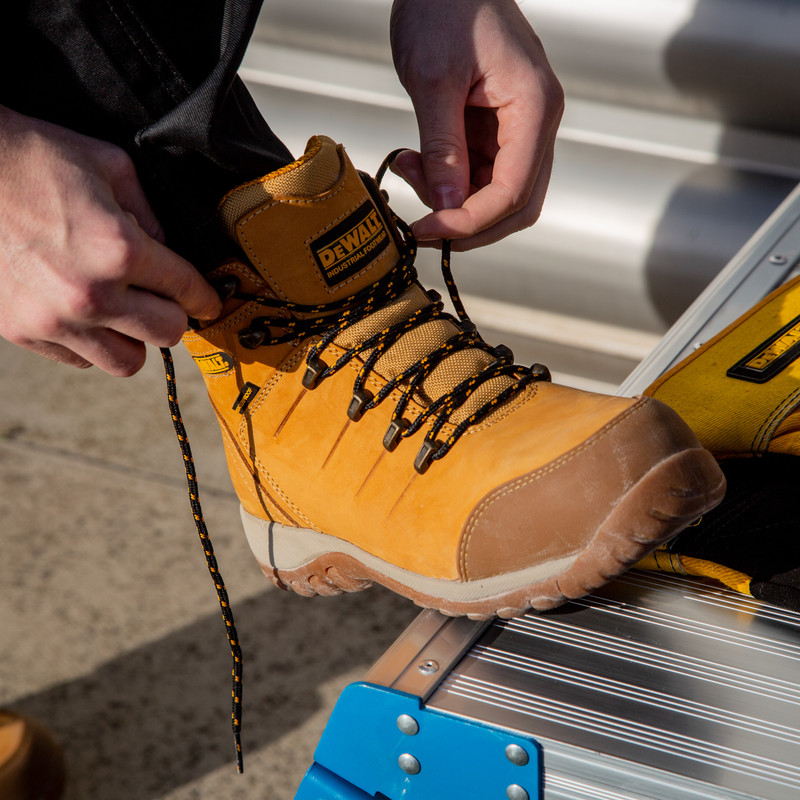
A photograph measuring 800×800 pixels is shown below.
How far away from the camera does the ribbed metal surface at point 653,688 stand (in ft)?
1.89

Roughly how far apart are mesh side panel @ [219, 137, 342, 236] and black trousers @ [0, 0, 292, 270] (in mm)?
23

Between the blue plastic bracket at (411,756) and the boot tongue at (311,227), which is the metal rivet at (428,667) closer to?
the blue plastic bracket at (411,756)

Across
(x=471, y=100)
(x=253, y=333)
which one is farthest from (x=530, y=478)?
(x=471, y=100)

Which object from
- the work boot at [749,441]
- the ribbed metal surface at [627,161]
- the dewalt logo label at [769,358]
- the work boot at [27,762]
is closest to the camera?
the work boot at [749,441]

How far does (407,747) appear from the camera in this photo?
625mm

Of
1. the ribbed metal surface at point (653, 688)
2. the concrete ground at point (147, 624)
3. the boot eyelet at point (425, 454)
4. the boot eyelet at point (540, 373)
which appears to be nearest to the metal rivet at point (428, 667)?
the ribbed metal surface at point (653, 688)

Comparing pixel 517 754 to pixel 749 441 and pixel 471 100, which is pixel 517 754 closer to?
pixel 749 441

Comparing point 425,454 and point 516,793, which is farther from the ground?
point 425,454

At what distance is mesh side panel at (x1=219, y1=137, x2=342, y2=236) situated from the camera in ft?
2.29

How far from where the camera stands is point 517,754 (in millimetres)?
592

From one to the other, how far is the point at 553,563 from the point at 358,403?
22 cm

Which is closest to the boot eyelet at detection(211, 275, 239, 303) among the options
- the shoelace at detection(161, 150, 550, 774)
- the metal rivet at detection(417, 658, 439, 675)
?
the shoelace at detection(161, 150, 550, 774)

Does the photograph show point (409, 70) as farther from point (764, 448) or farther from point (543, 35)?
point (543, 35)

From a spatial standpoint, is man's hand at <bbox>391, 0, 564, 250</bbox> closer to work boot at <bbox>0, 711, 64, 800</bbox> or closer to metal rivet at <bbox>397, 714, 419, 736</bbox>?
metal rivet at <bbox>397, 714, 419, 736</bbox>
